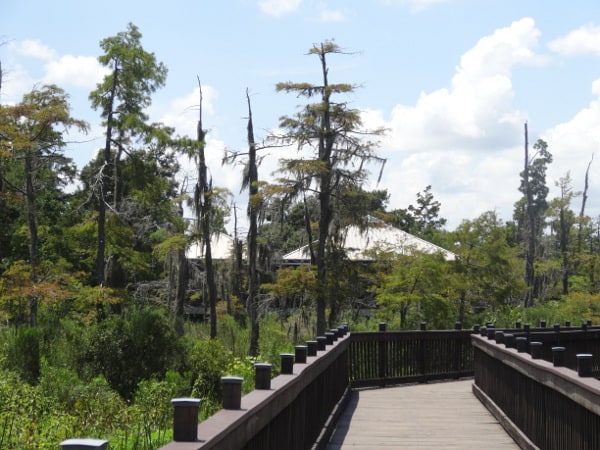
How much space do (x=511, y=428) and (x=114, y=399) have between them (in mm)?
8494

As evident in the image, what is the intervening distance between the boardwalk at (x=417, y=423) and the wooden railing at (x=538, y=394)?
25 centimetres

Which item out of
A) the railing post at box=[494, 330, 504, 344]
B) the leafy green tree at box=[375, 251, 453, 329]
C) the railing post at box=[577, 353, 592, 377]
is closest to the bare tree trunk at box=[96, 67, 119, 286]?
the leafy green tree at box=[375, 251, 453, 329]

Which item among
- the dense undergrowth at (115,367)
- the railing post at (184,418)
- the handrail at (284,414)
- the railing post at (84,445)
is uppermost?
the railing post at (84,445)

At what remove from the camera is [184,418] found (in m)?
3.05

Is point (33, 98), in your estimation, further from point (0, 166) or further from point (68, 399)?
point (68, 399)

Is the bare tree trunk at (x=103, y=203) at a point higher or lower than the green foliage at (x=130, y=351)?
higher

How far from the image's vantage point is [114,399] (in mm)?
14828

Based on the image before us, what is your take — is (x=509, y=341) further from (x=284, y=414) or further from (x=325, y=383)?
(x=284, y=414)

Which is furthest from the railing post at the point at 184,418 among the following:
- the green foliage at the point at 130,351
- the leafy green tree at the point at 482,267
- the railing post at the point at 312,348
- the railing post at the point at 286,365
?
the leafy green tree at the point at 482,267

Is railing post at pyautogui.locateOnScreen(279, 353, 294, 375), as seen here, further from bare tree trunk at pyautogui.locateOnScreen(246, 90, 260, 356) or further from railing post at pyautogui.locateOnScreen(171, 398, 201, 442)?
bare tree trunk at pyautogui.locateOnScreen(246, 90, 260, 356)

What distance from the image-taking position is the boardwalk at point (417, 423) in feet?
26.3

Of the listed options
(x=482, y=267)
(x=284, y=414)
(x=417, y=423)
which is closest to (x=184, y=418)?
(x=284, y=414)

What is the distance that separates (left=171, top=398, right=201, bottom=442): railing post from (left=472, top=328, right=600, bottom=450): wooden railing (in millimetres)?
2913

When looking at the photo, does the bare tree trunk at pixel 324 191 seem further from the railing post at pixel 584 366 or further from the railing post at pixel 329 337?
the railing post at pixel 584 366
